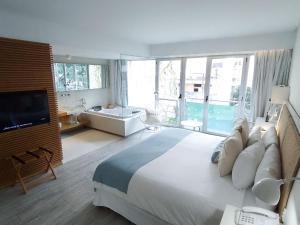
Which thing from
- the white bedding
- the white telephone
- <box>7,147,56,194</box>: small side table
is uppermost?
the white telephone

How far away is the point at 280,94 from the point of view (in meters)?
3.19

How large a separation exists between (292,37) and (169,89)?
3.00 meters

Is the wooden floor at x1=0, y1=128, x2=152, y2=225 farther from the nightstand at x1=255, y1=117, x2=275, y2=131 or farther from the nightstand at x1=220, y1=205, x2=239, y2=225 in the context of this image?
the nightstand at x1=255, y1=117, x2=275, y2=131

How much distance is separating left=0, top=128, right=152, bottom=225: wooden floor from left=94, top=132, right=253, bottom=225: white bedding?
8.8 inches

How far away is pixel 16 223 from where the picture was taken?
2.04 m

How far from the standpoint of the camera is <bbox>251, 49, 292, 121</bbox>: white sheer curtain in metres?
3.65

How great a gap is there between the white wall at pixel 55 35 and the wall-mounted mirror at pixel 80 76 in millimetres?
1756

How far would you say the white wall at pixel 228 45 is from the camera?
3.50m

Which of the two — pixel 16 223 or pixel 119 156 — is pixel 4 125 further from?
pixel 119 156

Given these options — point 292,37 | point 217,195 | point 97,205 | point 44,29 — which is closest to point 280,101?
point 292,37

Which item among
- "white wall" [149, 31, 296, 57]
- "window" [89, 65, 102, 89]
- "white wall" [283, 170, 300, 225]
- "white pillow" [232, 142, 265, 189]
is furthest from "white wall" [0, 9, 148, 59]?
"white wall" [283, 170, 300, 225]

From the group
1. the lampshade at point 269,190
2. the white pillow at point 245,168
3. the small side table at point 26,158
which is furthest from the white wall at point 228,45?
the lampshade at point 269,190

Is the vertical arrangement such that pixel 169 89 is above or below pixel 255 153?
above

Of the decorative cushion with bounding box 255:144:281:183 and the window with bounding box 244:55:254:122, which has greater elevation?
the window with bounding box 244:55:254:122
